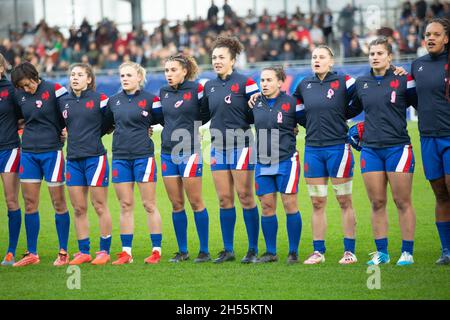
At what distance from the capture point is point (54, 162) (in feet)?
30.5

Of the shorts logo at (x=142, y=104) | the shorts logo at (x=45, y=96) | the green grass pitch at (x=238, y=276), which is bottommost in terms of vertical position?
the green grass pitch at (x=238, y=276)

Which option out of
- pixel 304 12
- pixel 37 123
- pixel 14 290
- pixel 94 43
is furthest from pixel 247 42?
pixel 14 290

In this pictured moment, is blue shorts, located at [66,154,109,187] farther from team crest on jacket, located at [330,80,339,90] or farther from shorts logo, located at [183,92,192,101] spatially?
team crest on jacket, located at [330,80,339,90]

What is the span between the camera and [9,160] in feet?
31.0

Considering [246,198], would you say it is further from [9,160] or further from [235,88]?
[9,160]

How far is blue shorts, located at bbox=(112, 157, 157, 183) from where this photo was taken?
29.9 feet

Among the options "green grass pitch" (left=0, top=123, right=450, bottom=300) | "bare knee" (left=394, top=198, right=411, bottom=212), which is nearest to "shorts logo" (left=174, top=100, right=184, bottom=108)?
"green grass pitch" (left=0, top=123, right=450, bottom=300)

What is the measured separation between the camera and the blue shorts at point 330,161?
8.52 metres

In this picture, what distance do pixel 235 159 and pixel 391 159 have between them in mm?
1676

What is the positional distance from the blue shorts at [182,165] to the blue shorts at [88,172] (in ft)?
2.22

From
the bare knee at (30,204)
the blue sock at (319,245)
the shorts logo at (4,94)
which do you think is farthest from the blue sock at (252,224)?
the shorts logo at (4,94)

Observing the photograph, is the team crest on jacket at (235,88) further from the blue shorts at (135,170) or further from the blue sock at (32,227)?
the blue sock at (32,227)

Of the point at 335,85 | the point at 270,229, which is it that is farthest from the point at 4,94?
the point at 335,85
